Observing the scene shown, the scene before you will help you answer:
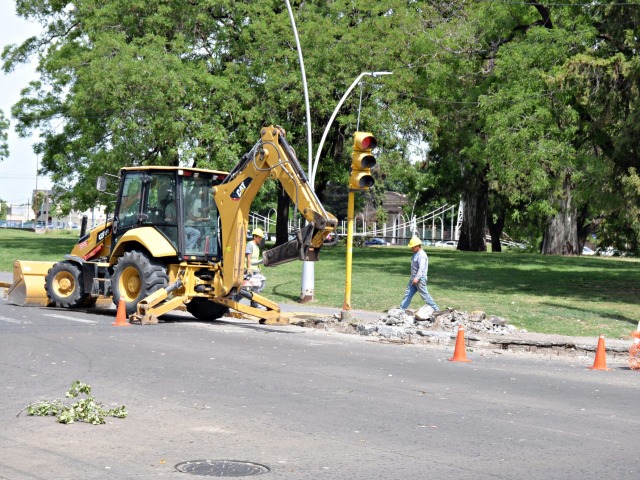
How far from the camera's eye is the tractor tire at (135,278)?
1905 cm

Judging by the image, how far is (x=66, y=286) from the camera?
21.2m

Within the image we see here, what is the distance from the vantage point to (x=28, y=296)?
21.7 meters

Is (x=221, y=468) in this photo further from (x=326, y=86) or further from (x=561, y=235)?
(x=561, y=235)

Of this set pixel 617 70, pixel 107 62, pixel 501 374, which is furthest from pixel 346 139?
pixel 501 374

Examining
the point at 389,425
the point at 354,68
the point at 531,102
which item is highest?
the point at 354,68

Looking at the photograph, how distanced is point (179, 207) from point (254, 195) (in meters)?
1.61

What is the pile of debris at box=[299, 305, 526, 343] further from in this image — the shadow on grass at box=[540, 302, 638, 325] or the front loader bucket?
the front loader bucket

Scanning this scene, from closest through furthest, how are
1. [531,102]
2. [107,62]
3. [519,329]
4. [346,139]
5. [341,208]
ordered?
1. [519,329]
2. [531,102]
3. [107,62]
4. [346,139]
5. [341,208]

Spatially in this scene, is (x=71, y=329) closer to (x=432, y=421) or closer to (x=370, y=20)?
(x=432, y=421)

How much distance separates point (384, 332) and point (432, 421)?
9306mm

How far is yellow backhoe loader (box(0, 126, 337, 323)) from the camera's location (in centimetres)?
1858

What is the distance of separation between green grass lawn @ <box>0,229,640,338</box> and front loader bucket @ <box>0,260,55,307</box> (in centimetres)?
697

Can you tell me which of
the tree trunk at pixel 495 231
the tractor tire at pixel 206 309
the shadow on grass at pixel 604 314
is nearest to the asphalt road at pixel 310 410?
the tractor tire at pixel 206 309

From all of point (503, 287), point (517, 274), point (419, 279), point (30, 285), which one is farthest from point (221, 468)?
point (517, 274)
